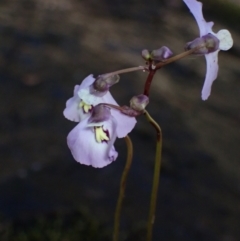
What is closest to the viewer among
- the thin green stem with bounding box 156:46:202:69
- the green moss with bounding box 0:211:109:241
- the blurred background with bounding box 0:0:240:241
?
the thin green stem with bounding box 156:46:202:69

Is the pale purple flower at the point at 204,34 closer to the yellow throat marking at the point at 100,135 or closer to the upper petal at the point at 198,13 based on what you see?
the upper petal at the point at 198,13

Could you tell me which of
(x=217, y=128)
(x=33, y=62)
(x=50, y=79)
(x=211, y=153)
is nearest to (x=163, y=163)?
(x=211, y=153)

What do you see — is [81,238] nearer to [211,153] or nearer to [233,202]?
[233,202]

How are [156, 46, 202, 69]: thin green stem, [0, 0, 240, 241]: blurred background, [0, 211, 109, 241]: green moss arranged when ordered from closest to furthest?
[156, 46, 202, 69]: thin green stem, [0, 211, 109, 241]: green moss, [0, 0, 240, 241]: blurred background

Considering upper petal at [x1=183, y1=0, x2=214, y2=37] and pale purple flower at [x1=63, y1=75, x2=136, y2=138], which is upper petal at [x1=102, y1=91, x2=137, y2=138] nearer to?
pale purple flower at [x1=63, y1=75, x2=136, y2=138]

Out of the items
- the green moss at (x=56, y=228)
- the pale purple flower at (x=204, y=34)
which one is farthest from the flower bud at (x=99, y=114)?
the green moss at (x=56, y=228)

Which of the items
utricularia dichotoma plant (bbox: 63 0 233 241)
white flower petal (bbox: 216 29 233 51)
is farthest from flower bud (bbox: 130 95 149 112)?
white flower petal (bbox: 216 29 233 51)

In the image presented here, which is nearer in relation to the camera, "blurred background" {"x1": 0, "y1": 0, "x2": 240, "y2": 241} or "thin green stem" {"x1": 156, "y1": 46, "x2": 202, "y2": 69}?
"thin green stem" {"x1": 156, "y1": 46, "x2": 202, "y2": 69}
